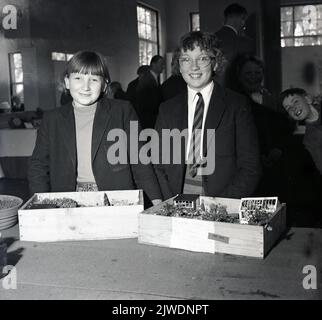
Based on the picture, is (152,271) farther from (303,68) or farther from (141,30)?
(141,30)

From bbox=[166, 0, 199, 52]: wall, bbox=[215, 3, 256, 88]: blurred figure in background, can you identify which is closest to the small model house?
bbox=[215, 3, 256, 88]: blurred figure in background

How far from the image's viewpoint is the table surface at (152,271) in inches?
45.3

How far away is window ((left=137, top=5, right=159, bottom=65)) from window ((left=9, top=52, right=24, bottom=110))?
15.7ft

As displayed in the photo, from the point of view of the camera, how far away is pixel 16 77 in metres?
7.73

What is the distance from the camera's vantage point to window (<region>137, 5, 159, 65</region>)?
39.4ft

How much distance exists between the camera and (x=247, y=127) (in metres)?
1.96

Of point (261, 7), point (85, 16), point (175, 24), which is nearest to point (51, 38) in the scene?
point (85, 16)

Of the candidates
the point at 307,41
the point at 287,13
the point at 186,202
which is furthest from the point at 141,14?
the point at 186,202

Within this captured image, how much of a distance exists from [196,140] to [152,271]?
0.83 meters

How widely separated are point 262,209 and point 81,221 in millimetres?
617

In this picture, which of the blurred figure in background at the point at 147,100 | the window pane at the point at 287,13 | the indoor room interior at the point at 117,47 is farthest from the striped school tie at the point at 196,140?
the window pane at the point at 287,13

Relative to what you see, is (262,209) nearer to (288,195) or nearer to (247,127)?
(247,127)

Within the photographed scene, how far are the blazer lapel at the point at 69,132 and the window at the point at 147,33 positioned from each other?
34.0 feet

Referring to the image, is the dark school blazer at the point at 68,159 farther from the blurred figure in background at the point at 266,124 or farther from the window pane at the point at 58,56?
the window pane at the point at 58,56
